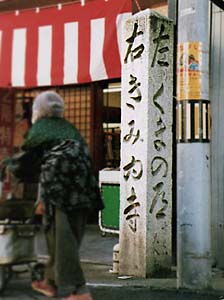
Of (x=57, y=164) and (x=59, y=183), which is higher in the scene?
(x=57, y=164)

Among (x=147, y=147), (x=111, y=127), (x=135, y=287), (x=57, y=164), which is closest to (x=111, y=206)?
(x=111, y=127)

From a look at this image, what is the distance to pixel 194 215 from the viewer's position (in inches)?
270

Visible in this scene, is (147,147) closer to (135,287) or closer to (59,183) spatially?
(135,287)

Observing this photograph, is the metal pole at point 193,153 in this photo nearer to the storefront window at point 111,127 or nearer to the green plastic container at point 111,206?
the green plastic container at point 111,206

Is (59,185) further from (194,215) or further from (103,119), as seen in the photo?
(103,119)

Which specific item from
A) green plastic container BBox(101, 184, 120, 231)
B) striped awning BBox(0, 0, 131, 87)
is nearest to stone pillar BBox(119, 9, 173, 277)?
striped awning BBox(0, 0, 131, 87)

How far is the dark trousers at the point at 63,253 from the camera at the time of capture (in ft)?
14.9

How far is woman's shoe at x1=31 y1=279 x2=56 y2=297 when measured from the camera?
4516 millimetres

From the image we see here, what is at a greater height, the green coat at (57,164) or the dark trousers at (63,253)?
the green coat at (57,164)

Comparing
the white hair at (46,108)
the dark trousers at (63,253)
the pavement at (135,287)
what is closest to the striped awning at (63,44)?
the pavement at (135,287)

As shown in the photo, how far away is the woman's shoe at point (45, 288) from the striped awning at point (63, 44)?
17.1ft

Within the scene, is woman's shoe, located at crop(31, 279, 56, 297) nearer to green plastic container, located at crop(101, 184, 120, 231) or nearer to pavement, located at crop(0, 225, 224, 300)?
pavement, located at crop(0, 225, 224, 300)

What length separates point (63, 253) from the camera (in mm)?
4527

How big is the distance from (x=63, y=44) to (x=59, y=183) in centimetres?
574
